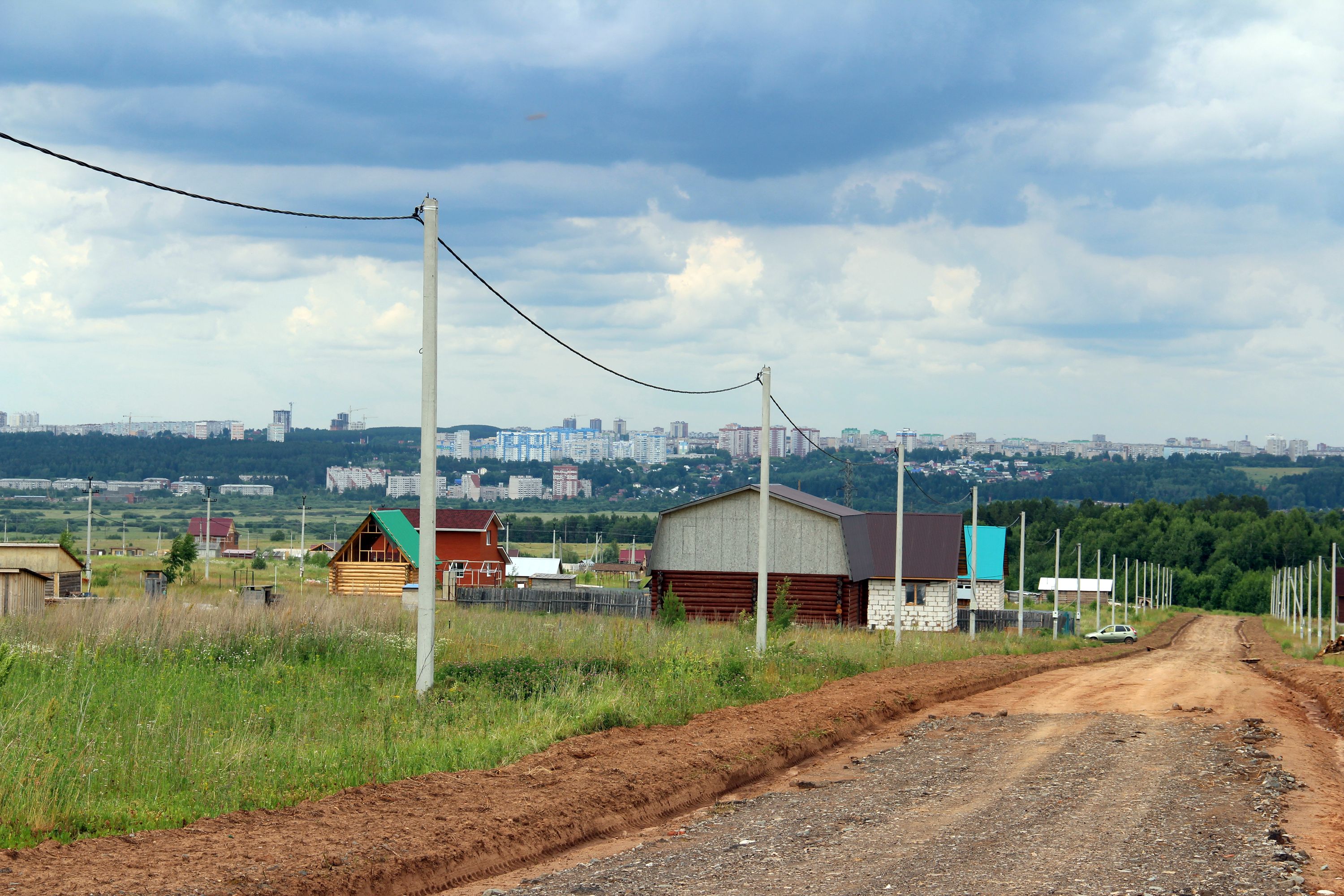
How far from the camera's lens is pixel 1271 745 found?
15344 mm

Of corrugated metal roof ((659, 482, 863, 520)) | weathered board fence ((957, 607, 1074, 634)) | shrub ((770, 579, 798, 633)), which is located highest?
corrugated metal roof ((659, 482, 863, 520))

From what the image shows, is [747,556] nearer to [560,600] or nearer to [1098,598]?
[560,600]

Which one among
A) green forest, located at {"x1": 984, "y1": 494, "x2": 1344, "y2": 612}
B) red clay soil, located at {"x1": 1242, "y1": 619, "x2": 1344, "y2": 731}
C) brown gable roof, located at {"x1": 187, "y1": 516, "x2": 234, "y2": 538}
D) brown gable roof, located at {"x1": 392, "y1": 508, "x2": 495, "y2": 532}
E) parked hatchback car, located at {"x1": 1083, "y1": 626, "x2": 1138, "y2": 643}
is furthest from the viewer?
brown gable roof, located at {"x1": 187, "y1": 516, "x2": 234, "y2": 538}


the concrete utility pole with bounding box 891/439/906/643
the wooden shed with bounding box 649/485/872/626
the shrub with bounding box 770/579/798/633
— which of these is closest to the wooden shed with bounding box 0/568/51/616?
the shrub with bounding box 770/579/798/633

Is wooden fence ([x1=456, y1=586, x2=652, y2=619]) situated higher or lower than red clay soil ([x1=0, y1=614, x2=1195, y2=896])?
lower

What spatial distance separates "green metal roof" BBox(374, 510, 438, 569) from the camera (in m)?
62.1

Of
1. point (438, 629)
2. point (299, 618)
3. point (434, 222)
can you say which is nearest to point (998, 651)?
point (438, 629)

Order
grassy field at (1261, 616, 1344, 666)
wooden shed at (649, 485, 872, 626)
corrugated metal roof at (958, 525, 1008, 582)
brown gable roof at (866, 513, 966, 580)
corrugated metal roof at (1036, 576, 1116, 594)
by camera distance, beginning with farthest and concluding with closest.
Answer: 1. corrugated metal roof at (1036, 576, 1116, 594)
2. corrugated metal roof at (958, 525, 1008, 582)
3. brown gable roof at (866, 513, 966, 580)
4. wooden shed at (649, 485, 872, 626)
5. grassy field at (1261, 616, 1344, 666)

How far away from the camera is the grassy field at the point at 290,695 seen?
10.1 metres

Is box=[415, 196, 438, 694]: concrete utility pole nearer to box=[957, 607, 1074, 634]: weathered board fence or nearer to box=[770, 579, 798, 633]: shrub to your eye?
box=[770, 579, 798, 633]: shrub

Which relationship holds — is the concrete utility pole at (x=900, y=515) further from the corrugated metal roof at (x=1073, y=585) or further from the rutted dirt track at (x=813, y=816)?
the corrugated metal roof at (x=1073, y=585)

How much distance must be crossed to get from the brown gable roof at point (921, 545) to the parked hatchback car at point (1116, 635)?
1353cm

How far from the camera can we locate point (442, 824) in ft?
31.3

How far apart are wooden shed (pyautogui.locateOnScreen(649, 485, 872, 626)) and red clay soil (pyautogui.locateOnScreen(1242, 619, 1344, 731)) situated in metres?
15.7
